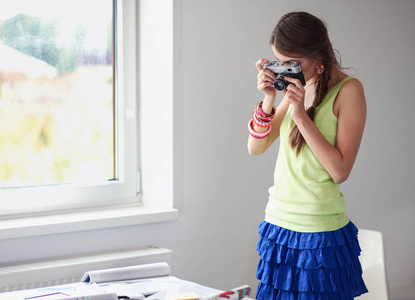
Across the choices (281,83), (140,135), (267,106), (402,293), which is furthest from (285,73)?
(402,293)

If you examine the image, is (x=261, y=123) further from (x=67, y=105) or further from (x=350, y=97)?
(x=67, y=105)

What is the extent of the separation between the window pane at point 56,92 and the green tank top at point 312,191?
0.89m

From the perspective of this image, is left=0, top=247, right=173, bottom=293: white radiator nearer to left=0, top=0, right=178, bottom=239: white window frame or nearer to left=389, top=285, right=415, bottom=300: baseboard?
left=0, top=0, right=178, bottom=239: white window frame

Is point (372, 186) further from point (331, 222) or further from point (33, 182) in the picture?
point (33, 182)

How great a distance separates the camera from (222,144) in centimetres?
229

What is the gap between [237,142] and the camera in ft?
7.63

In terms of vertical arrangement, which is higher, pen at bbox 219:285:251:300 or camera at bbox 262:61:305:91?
camera at bbox 262:61:305:91

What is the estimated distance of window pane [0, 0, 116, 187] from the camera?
205 centimetres

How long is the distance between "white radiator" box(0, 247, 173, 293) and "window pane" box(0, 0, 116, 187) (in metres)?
0.36

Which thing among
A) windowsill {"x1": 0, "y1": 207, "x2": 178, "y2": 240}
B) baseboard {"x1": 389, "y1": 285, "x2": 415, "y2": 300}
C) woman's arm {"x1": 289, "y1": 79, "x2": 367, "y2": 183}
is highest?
woman's arm {"x1": 289, "y1": 79, "x2": 367, "y2": 183}

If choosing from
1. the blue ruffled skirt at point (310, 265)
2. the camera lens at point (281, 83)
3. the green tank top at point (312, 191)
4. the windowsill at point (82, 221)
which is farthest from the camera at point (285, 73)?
the windowsill at point (82, 221)

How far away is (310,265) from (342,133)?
0.37m

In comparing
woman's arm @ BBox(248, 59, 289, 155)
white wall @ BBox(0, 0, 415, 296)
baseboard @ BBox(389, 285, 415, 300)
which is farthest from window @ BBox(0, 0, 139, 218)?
baseboard @ BBox(389, 285, 415, 300)

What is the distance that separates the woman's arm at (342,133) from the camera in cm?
155
